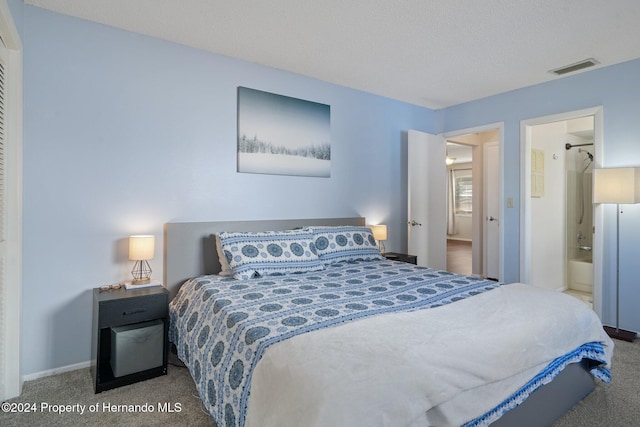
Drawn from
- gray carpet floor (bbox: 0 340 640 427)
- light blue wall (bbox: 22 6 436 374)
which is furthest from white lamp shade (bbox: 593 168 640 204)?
light blue wall (bbox: 22 6 436 374)

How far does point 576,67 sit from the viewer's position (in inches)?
129

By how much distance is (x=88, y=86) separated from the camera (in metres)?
2.50

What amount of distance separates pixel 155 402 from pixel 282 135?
2380 millimetres

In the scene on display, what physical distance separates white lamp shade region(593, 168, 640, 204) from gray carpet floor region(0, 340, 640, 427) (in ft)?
4.52

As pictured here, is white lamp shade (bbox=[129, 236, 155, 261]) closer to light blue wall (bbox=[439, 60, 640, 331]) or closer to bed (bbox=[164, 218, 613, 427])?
bed (bbox=[164, 218, 613, 427])

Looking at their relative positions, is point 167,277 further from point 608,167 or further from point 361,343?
point 608,167

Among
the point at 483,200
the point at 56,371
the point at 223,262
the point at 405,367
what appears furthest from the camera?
the point at 483,200

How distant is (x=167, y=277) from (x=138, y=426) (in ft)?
3.73

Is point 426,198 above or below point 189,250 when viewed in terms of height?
above

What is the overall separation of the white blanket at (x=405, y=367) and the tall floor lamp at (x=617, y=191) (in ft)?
6.32

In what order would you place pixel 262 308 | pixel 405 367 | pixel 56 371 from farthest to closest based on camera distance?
1. pixel 56 371
2. pixel 262 308
3. pixel 405 367

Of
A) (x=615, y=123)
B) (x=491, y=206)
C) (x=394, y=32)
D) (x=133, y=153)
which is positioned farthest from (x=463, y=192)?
(x=133, y=153)

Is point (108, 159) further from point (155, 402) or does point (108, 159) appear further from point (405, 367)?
point (405, 367)

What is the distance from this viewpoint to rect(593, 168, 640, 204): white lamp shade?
2.92 metres
